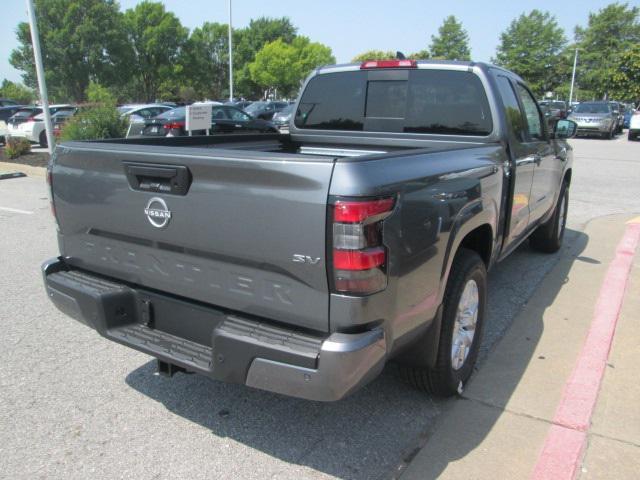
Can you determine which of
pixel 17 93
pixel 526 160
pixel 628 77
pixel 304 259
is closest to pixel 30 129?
pixel 526 160

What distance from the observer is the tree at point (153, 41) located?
5903 cm

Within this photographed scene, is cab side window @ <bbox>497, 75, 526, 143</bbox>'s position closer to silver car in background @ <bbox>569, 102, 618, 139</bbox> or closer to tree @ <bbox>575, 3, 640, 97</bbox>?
silver car in background @ <bbox>569, 102, 618, 139</bbox>

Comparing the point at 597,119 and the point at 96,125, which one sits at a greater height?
the point at 597,119

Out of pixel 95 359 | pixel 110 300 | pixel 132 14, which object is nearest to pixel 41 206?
pixel 95 359

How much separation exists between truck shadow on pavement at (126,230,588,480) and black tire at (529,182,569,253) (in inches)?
105

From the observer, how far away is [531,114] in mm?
4578

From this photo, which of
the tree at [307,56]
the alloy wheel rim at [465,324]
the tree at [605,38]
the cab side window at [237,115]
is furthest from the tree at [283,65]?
the alloy wheel rim at [465,324]

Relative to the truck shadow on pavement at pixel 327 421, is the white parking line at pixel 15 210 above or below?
below

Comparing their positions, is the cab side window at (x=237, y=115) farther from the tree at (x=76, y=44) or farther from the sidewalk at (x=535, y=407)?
the tree at (x=76, y=44)

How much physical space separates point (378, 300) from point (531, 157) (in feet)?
8.75

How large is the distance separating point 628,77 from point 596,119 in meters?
27.2

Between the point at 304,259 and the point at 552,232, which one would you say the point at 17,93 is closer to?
the point at 552,232

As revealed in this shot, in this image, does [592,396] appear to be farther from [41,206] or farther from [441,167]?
[41,206]

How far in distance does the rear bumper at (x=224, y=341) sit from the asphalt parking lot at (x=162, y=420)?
0.56m
